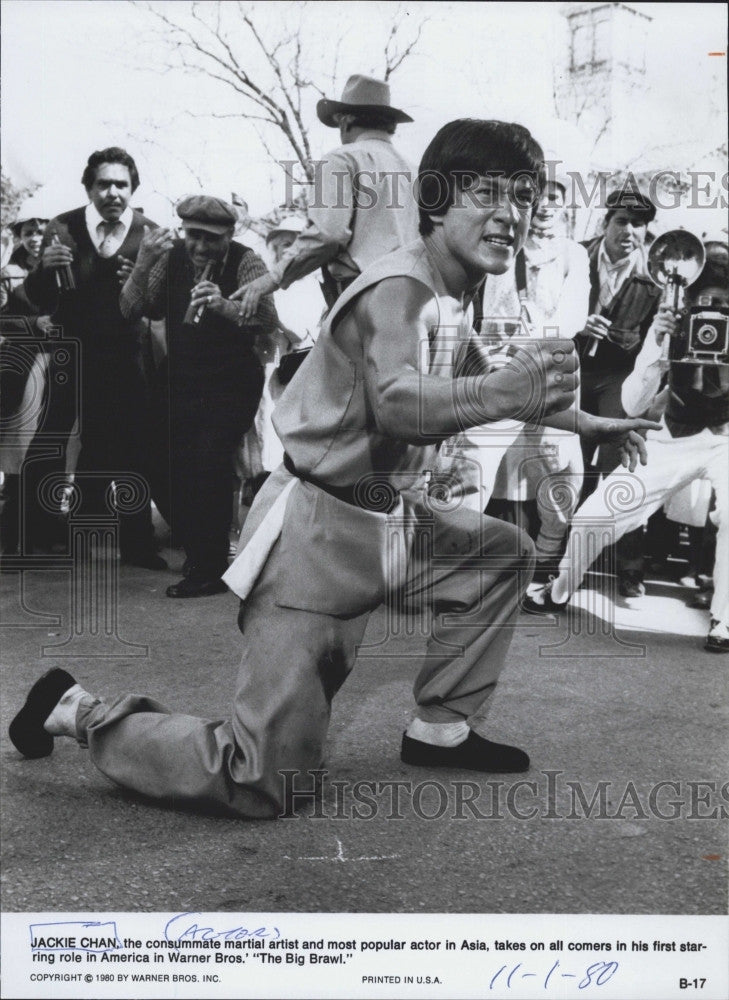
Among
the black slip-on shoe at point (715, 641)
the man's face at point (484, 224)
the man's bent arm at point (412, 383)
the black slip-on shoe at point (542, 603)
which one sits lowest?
the black slip-on shoe at point (715, 641)

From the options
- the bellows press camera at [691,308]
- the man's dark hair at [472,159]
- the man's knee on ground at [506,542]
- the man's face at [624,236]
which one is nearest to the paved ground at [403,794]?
the man's knee on ground at [506,542]

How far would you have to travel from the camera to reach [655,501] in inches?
117

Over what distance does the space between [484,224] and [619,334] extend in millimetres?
767

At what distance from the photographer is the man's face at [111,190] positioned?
2.74 metres

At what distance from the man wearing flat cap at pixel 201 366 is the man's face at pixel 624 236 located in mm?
862

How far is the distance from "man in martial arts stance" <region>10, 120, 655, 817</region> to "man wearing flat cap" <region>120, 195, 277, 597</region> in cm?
47

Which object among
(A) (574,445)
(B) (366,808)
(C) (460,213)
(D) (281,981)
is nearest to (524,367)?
(C) (460,213)

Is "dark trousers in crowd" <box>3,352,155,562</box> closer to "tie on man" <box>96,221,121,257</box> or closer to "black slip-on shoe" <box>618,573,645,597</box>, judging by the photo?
"tie on man" <box>96,221,121,257</box>

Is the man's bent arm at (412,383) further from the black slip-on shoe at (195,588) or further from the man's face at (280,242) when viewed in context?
the black slip-on shoe at (195,588)

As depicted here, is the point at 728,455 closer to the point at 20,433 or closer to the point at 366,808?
the point at 366,808

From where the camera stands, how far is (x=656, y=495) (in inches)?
117

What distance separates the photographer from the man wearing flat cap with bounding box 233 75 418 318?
8.65ft

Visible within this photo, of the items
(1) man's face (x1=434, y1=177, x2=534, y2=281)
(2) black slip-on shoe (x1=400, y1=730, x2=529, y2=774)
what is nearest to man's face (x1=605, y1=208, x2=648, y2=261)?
(1) man's face (x1=434, y1=177, x2=534, y2=281)

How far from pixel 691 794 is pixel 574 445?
87 centimetres
